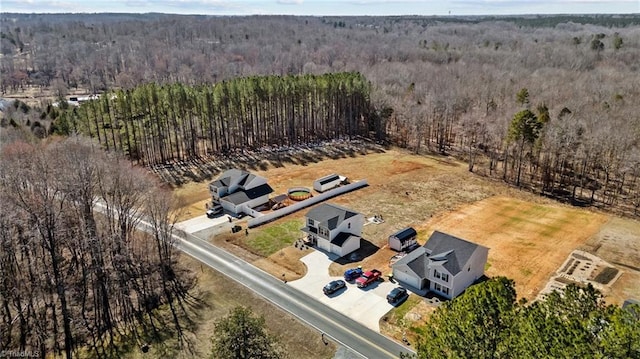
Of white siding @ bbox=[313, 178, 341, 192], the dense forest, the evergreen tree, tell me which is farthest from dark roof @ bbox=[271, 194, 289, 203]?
the evergreen tree

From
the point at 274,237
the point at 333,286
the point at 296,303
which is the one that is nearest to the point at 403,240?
the point at 333,286

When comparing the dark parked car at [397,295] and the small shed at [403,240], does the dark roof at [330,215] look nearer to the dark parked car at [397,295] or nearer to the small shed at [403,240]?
the small shed at [403,240]

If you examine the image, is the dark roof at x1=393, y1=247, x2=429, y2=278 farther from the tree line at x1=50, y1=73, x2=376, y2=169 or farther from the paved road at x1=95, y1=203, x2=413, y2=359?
the tree line at x1=50, y1=73, x2=376, y2=169

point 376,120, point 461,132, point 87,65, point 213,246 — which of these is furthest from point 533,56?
point 87,65

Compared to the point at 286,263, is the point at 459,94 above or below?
above

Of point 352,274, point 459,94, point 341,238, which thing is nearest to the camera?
point 352,274

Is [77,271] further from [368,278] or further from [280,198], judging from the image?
[368,278]
